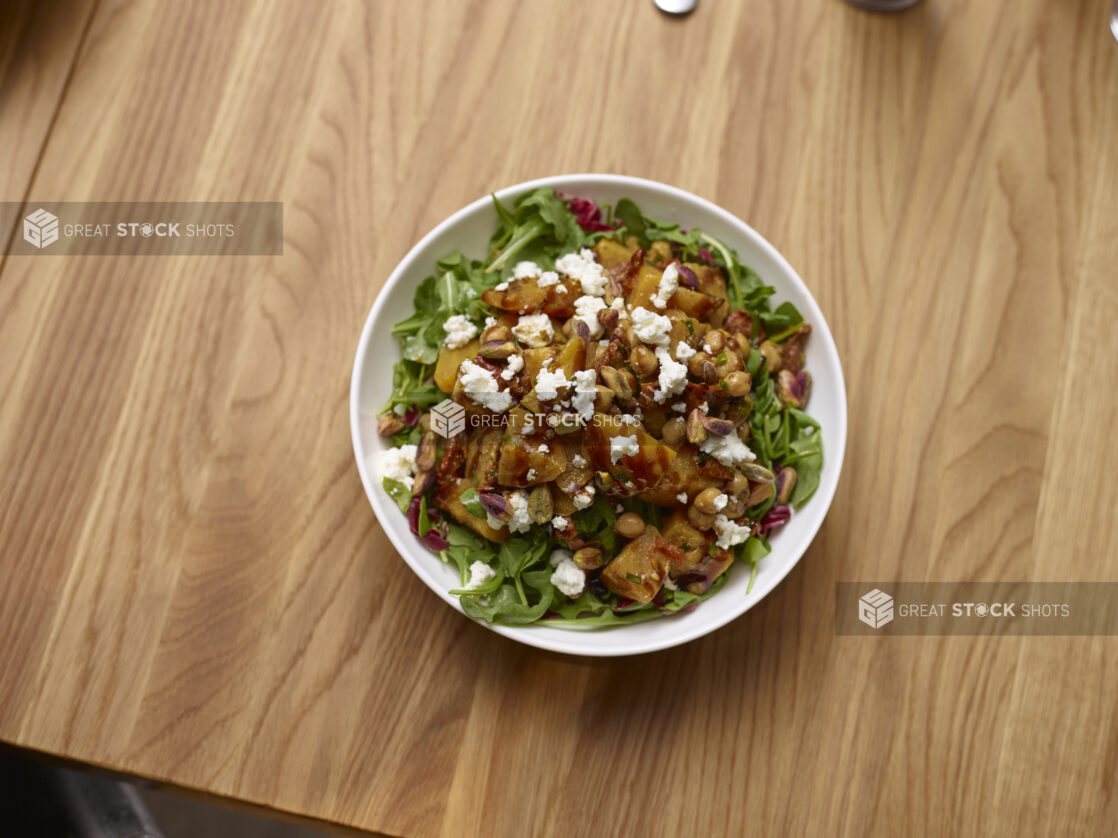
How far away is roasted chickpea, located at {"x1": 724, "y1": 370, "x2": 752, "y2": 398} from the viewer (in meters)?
1.73

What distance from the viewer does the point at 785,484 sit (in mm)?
1884

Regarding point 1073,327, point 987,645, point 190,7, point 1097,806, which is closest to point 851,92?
point 1073,327

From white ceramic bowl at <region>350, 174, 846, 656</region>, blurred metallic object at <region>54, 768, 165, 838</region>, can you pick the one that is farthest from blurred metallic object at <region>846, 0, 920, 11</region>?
blurred metallic object at <region>54, 768, 165, 838</region>

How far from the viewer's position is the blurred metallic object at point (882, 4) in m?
2.26

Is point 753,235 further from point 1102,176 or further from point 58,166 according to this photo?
point 58,166

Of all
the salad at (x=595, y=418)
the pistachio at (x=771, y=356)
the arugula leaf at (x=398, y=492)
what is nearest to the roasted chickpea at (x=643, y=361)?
the salad at (x=595, y=418)

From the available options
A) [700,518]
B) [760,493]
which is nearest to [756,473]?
[760,493]

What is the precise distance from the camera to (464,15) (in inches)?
88.3

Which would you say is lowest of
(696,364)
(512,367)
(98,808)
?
(98,808)

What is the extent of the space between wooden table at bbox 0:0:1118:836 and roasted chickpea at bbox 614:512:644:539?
470 millimetres

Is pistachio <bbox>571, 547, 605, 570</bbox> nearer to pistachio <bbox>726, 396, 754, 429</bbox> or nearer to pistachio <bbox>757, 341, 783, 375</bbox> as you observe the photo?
pistachio <bbox>726, 396, 754, 429</bbox>

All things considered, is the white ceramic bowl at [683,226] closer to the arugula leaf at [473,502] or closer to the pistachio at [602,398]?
the arugula leaf at [473,502]

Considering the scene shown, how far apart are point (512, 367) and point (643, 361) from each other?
270 millimetres

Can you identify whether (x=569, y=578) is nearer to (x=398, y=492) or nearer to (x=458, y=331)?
(x=398, y=492)
